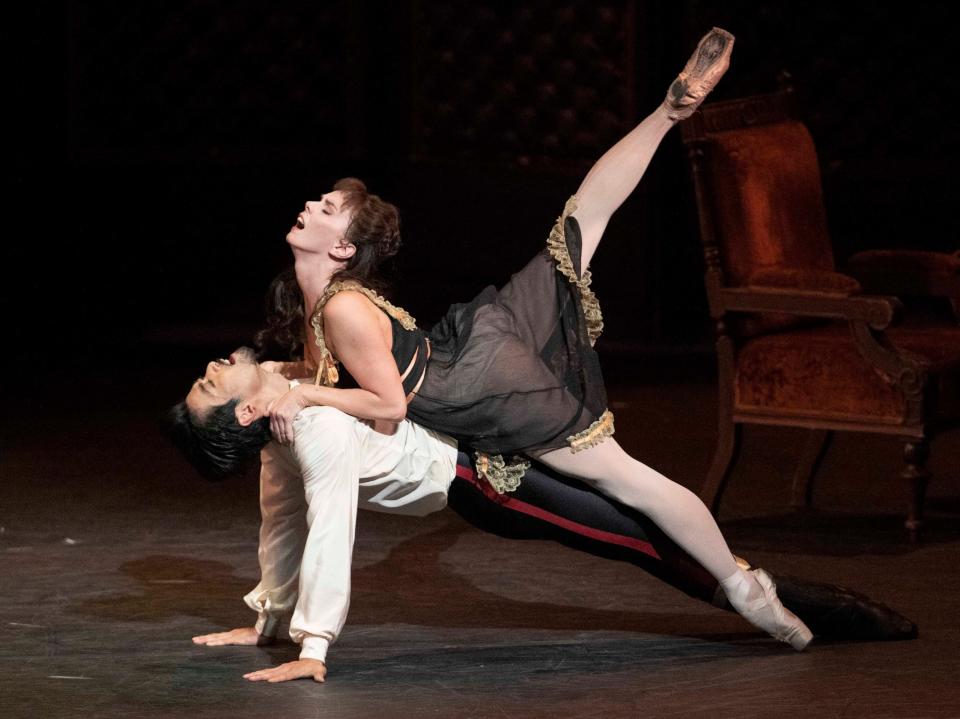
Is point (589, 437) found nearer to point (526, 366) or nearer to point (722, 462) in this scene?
point (526, 366)

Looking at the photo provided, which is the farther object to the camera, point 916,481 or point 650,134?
point 916,481

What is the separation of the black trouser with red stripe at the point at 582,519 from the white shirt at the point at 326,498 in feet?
0.28

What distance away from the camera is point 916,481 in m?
4.93

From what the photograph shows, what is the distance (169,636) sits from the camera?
4.03 metres

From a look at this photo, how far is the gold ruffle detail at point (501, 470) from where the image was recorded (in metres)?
3.78

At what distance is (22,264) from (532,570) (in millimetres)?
5388

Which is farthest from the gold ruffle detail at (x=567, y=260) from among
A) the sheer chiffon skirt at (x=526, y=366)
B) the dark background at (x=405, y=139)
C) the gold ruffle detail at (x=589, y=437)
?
the dark background at (x=405, y=139)

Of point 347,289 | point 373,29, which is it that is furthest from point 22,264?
point 347,289

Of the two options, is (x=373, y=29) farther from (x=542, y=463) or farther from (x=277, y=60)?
(x=542, y=463)

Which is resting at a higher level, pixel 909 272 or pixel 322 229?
pixel 322 229

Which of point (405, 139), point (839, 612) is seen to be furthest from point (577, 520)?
point (405, 139)

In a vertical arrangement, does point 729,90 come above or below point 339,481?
above

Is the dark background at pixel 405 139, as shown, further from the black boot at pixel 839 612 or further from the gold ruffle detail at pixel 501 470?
the gold ruffle detail at pixel 501 470

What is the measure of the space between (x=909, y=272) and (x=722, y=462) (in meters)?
0.83
